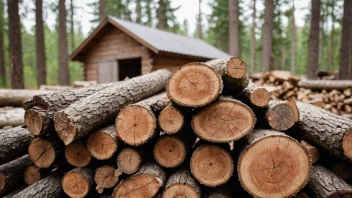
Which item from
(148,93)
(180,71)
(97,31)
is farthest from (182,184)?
(97,31)

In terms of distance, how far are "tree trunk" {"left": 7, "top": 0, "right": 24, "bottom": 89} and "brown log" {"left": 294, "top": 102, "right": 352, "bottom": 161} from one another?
1149 centimetres

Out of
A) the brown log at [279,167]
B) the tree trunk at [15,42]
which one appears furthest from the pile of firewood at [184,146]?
the tree trunk at [15,42]

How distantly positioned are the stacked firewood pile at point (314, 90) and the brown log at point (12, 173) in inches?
219

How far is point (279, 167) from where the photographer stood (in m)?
2.36

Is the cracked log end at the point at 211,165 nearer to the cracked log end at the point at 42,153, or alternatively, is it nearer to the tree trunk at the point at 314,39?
the cracked log end at the point at 42,153

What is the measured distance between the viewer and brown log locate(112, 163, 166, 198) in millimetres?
2628

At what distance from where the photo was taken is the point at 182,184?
2.54 metres

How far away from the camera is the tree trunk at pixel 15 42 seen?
10484mm

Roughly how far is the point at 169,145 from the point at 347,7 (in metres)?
13.1

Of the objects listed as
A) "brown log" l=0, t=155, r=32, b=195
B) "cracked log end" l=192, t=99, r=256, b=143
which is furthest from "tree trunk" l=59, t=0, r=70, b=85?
"cracked log end" l=192, t=99, r=256, b=143

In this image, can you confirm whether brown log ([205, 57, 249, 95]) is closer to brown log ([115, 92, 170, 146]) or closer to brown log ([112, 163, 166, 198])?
brown log ([115, 92, 170, 146])

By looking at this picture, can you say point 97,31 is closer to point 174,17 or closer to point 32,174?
point 32,174

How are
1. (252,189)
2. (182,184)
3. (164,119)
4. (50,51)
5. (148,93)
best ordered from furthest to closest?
(50,51) → (148,93) → (164,119) → (182,184) → (252,189)

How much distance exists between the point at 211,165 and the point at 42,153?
200 cm
